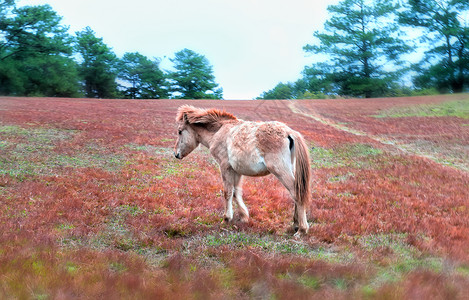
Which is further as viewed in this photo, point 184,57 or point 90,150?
point 184,57

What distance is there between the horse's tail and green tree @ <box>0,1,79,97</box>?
36.5 metres

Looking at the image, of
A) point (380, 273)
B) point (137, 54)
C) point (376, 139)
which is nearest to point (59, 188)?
point (380, 273)

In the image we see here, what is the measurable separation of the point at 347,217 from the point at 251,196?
2684 mm

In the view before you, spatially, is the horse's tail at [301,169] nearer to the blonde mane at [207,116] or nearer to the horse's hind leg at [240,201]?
the horse's hind leg at [240,201]

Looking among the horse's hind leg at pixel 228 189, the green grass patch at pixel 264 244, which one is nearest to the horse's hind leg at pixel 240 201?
the horse's hind leg at pixel 228 189

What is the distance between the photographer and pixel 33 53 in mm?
34406

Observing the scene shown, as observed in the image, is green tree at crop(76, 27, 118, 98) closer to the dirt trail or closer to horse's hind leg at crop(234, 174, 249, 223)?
the dirt trail

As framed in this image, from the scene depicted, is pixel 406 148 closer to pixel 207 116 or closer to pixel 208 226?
pixel 207 116

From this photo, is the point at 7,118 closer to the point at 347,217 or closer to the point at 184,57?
the point at 347,217

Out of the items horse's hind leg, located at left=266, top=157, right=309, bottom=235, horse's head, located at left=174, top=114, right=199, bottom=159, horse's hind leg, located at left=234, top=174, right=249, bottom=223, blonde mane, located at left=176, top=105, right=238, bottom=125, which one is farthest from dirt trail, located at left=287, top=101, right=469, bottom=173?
horse's head, located at left=174, top=114, right=199, bottom=159

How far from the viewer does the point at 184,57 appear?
2180 inches

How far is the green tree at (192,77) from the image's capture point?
5222 centimetres

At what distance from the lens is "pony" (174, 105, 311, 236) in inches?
215

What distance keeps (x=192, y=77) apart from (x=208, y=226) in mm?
49730
